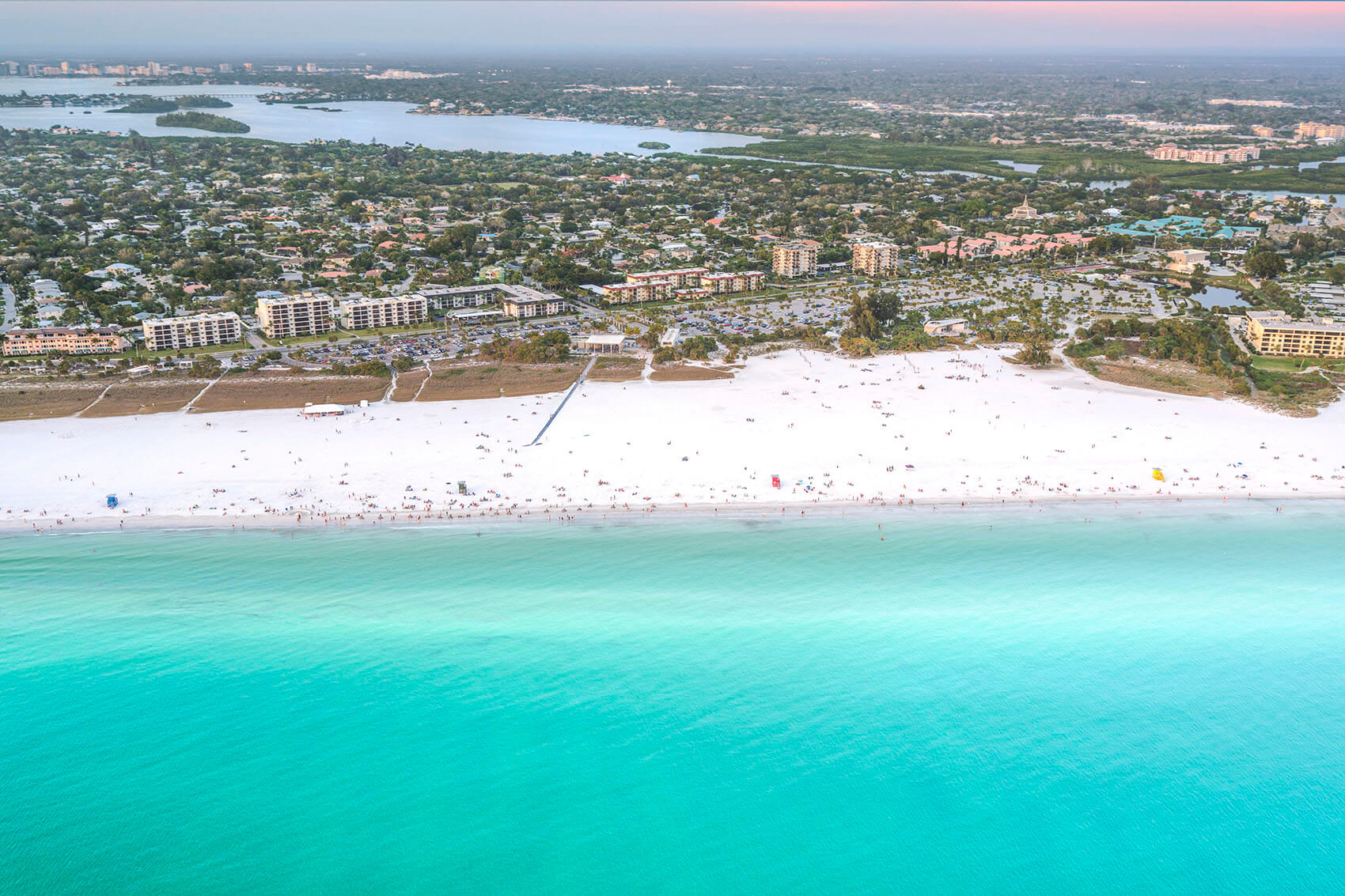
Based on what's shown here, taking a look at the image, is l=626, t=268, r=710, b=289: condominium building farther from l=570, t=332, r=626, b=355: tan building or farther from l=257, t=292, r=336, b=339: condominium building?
l=257, t=292, r=336, b=339: condominium building

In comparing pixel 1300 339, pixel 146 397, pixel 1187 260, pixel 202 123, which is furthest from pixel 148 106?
pixel 1300 339

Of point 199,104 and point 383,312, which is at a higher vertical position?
point 199,104

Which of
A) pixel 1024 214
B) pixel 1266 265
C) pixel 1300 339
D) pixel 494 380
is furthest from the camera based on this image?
pixel 1024 214

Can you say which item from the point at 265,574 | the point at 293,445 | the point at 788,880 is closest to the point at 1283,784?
the point at 788,880

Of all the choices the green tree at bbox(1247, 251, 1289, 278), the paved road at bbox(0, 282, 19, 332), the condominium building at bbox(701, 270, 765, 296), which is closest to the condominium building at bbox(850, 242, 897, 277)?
the condominium building at bbox(701, 270, 765, 296)

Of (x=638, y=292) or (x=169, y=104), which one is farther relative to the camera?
(x=169, y=104)

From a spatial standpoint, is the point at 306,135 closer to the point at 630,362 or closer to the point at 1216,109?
the point at 630,362

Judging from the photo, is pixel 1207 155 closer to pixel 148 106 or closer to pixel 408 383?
pixel 408 383
